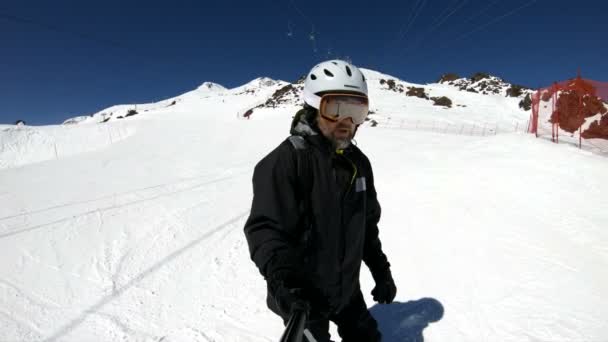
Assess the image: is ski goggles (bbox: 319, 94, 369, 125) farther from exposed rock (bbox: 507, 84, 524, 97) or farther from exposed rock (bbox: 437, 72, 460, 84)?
exposed rock (bbox: 437, 72, 460, 84)

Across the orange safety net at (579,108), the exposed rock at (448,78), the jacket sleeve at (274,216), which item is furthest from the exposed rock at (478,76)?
the jacket sleeve at (274,216)

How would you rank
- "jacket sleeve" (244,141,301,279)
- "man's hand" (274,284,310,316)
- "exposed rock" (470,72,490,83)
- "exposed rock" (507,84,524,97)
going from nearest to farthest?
"man's hand" (274,284,310,316) → "jacket sleeve" (244,141,301,279) → "exposed rock" (507,84,524,97) → "exposed rock" (470,72,490,83)

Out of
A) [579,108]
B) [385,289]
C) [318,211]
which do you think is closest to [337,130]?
[318,211]

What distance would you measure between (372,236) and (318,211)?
877mm

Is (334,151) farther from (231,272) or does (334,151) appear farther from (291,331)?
(231,272)

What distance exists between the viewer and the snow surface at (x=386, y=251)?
11.9 feet

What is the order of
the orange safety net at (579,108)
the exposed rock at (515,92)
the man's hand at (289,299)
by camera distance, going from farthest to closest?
the exposed rock at (515,92), the orange safety net at (579,108), the man's hand at (289,299)

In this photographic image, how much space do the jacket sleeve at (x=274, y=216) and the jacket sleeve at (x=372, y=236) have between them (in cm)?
84

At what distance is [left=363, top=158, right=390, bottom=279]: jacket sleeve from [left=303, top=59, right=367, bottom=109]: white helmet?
1.94 ft

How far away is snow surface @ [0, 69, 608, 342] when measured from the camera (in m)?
3.62

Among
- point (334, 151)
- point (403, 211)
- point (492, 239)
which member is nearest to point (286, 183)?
point (334, 151)

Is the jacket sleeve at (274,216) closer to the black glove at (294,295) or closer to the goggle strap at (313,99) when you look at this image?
the black glove at (294,295)

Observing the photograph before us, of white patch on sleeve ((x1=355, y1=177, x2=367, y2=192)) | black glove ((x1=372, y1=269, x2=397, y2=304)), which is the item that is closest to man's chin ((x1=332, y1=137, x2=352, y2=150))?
white patch on sleeve ((x1=355, y1=177, x2=367, y2=192))

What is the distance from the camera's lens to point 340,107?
210 centimetres
